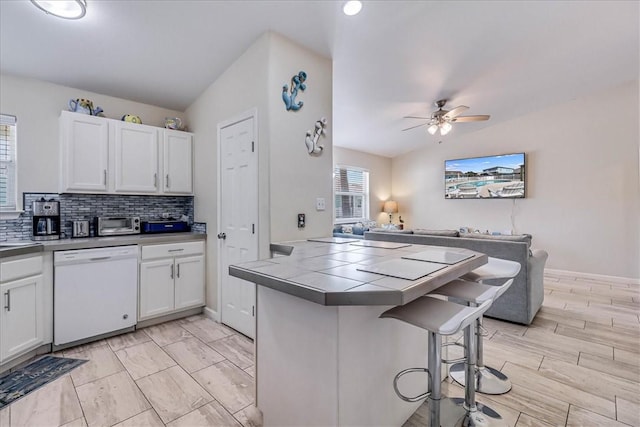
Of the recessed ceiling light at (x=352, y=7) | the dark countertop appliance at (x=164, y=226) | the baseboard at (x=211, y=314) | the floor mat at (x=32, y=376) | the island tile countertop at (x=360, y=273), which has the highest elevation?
the recessed ceiling light at (x=352, y=7)

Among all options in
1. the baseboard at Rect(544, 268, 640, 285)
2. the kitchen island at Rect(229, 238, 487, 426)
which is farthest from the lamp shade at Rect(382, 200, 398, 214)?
the kitchen island at Rect(229, 238, 487, 426)

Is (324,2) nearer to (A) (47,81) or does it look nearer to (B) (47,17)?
(B) (47,17)

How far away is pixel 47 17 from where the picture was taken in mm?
2205

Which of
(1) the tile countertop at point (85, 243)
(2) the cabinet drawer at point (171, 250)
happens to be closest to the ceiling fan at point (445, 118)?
(2) the cabinet drawer at point (171, 250)

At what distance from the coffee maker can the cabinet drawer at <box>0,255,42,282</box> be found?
488 mm

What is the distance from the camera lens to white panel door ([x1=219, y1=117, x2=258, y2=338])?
2711mm

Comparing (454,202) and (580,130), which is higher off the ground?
(580,130)

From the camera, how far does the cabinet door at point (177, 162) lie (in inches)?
133

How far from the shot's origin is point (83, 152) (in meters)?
2.87

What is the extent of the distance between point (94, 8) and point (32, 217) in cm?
195

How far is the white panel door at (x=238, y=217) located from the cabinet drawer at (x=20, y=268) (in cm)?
143

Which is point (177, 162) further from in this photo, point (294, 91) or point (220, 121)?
point (294, 91)

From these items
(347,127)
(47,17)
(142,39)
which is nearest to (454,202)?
(347,127)

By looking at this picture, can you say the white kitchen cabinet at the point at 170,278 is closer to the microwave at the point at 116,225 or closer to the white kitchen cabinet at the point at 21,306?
the microwave at the point at 116,225
